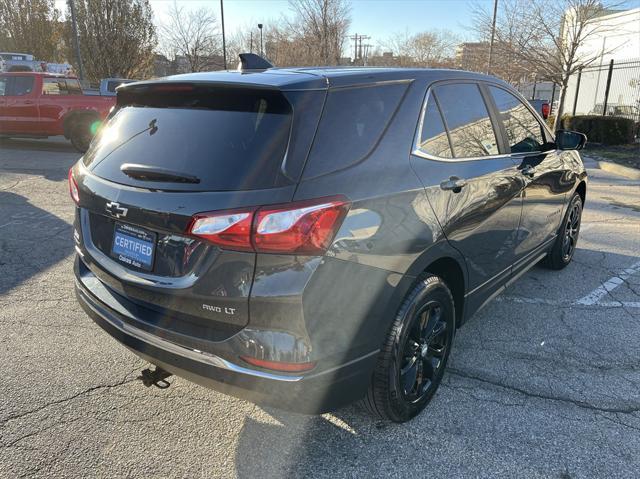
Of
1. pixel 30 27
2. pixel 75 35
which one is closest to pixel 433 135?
pixel 75 35

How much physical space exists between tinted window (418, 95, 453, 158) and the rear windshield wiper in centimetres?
120

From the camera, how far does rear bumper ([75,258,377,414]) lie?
2.01m

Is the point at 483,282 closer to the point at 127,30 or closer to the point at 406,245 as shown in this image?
the point at 406,245

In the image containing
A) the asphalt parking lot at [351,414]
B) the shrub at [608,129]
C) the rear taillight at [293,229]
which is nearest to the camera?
the rear taillight at [293,229]

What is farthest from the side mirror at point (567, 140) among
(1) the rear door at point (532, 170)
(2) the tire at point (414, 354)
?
(2) the tire at point (414, 354)

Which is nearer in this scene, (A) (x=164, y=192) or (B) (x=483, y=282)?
(A) (x=164, y=192)

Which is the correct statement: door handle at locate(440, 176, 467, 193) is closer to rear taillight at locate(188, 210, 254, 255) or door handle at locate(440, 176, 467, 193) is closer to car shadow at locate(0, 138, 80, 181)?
rear taillight at locate(188, 210, 254, 255)

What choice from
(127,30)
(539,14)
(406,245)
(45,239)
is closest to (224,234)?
(406,245)

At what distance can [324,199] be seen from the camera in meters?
1.99

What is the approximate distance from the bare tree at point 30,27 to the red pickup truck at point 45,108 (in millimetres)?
21976

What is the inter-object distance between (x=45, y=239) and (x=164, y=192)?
4315 millimetres

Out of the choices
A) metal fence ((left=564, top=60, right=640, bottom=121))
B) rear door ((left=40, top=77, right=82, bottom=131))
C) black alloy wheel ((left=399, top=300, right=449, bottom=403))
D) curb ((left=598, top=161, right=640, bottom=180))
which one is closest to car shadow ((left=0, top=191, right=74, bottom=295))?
black alloy wheel ((left=399, top=300, right=449, bottom=403))

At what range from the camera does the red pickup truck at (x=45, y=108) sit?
1275 cm

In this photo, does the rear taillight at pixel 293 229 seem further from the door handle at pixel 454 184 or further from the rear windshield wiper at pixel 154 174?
the door handle at pixel 454 184
